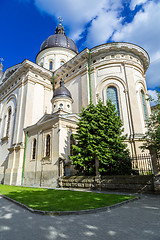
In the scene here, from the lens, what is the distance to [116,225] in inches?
166

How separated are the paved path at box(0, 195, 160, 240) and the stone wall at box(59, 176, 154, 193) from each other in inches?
151

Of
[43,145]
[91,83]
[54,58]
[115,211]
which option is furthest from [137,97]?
[54,58]

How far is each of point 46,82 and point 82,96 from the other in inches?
331

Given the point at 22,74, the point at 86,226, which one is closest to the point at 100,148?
the point at 86,226

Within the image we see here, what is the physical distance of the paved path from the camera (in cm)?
357

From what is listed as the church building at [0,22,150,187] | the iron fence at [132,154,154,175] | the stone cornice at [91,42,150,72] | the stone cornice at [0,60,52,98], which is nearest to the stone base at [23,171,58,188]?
the church building at [0,22,150,187]

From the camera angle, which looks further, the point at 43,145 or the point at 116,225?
the point at 43,145

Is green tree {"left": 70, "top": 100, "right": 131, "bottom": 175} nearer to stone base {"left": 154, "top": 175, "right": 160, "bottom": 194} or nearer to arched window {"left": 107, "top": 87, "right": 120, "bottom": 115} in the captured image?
stone base {"left": 154, "top": 175, "right": 160, "bottom": 194}

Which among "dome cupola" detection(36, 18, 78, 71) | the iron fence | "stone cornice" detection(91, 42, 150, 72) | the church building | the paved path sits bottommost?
the paved path

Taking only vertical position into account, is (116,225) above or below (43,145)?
below

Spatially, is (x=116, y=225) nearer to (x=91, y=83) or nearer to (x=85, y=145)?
(x=85, y=145)

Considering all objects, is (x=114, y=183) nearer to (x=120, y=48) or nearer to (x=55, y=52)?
(x=120, y=48)

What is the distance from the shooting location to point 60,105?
67.8 feet

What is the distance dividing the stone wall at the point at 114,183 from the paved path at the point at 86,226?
12.6ft
